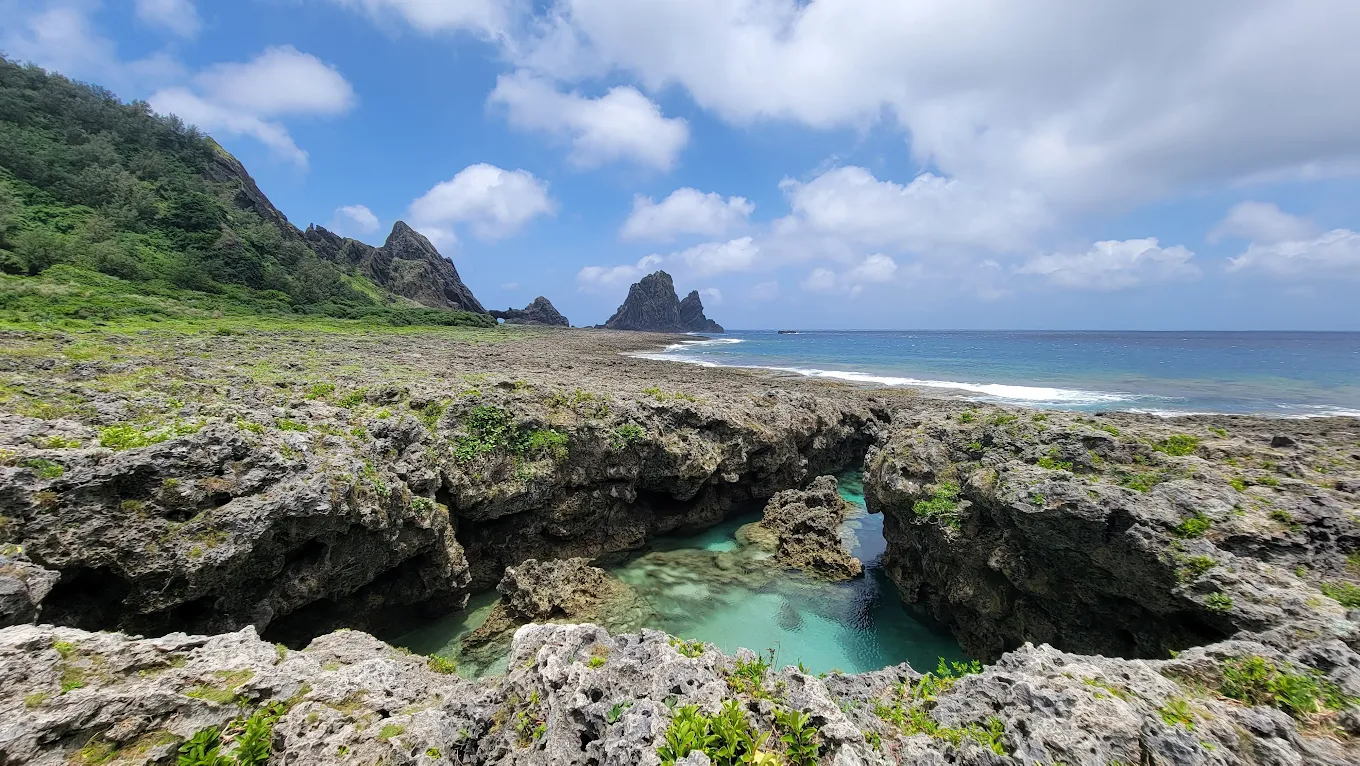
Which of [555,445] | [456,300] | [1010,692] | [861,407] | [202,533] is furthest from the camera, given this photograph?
[456,300]

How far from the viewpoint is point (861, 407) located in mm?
26875

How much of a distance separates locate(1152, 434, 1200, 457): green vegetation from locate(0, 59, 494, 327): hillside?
146 ft

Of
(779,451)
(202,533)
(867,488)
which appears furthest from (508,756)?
(779,451)

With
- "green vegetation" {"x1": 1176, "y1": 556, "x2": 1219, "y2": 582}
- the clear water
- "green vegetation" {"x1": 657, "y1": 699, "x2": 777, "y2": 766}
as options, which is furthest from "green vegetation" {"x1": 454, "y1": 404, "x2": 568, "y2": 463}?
"green vegetation" {"x1": 1176, "y1": 556, "x2": 1219, "y2": 582}

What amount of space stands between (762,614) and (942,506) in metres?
4.94

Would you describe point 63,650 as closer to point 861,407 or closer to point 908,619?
point 908,619

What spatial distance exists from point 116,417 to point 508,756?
9.80 metres

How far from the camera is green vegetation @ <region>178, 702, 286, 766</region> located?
4348 millimetres

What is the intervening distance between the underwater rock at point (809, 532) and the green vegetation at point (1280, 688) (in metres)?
9.34

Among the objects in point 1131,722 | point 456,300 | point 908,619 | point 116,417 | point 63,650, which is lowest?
point 908,619

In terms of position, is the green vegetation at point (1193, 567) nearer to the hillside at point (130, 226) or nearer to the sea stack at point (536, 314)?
the hillside at point (130, 226)

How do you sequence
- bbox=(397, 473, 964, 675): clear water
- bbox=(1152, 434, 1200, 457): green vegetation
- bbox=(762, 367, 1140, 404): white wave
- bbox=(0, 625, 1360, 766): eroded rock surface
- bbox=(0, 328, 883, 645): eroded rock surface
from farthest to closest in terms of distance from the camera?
1. bbox=(762, 367, 1140, 404): white wave
2. bbox=(397, 473, 964, 675): clear water
3. bbox=(1152, 434, 1200, 457): green vegetation
4. bbox=(0, 328, 883, 645): eroded rock surface
5. bbox=(0, 625, 1360, 766): eroded rock surface

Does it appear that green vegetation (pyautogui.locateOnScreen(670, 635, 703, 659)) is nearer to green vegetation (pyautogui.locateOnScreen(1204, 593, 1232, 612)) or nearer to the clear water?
the clear water

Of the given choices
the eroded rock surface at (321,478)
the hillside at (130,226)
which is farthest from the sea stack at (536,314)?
the eroded rock surface at (321,478)
